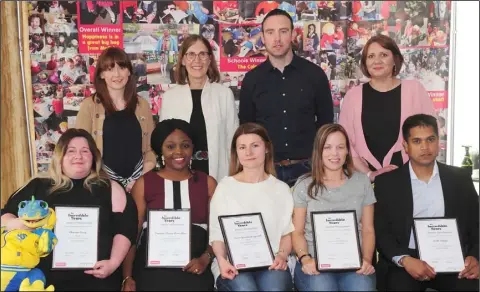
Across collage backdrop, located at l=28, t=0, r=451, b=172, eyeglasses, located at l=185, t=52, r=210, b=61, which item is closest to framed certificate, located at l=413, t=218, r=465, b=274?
collage backdrop, located at l=28, t=0, r=451, b=172

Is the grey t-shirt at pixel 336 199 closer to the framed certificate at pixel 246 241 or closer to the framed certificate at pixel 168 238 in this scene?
the framed certificate at pixel 246 241

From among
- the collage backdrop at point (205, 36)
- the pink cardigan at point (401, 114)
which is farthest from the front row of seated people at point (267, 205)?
the collage backdrop at point (205, 36)

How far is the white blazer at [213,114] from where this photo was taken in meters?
3.77

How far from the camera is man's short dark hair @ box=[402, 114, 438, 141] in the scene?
3.23 m

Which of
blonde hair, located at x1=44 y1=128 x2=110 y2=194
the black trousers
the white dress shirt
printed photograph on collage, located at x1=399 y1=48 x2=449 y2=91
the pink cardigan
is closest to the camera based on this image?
the black trousers

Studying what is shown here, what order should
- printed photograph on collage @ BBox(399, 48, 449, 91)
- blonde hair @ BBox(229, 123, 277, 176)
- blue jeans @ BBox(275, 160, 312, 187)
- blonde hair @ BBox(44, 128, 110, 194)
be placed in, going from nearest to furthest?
blonde hair @ BBox(44, 128, 110, 194) → blonde hair @ BBox(229, 123, 277, 176) → blue jeans @ BBox(275, 160, 312, 187) → printed photograph on collage @ BBox(399, 48, 449, 91)

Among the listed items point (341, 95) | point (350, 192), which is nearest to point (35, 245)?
point (350, 192)

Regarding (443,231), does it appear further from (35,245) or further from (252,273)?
(35,245)

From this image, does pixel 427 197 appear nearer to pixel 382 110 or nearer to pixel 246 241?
pixel 382 110

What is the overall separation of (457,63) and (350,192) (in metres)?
2.09

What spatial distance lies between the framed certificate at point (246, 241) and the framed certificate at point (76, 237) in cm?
76

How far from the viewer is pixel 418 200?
3.23m

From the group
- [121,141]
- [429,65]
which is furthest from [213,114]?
[429,65]

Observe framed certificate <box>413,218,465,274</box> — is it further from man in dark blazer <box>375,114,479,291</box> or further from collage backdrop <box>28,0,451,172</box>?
collage backdrop <box>28,0,451,172</box>
